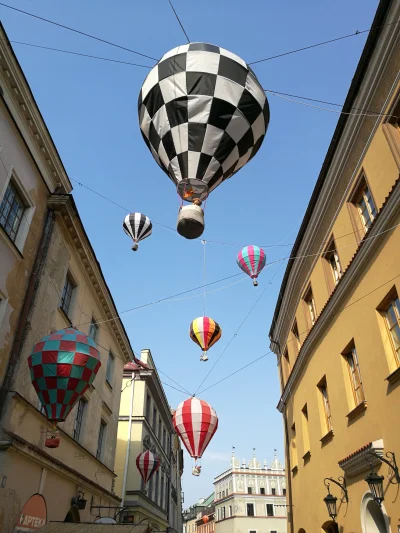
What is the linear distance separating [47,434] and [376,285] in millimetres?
8813

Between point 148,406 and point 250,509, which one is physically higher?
point 148,406

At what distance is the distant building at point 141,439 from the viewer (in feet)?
68.7

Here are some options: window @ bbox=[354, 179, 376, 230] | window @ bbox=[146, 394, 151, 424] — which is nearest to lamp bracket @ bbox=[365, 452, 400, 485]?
window @ bbox=[354, 179, 376, 230]

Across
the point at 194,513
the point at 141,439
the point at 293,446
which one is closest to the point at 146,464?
the point at 141,439

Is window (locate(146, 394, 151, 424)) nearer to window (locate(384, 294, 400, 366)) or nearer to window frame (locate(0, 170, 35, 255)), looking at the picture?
window frame (locate(0, 170, 35, 255))

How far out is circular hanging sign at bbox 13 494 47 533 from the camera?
8.62 m

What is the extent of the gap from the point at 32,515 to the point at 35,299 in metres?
4.94

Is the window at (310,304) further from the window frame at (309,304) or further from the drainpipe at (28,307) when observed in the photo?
the drainpipe at (28,307)

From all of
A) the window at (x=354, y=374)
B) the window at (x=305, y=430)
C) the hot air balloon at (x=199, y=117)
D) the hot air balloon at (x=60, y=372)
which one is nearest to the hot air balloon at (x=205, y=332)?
the window at (x=305, y=430)

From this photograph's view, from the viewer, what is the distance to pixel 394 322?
773 centimetres

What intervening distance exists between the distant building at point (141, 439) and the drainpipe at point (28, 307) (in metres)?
13.7

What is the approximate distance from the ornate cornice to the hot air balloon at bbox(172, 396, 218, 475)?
25.8ft

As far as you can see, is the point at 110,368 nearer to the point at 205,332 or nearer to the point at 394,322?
the point at 205,332

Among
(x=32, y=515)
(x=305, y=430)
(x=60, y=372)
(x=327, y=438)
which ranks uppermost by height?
(x=305, y=430)
